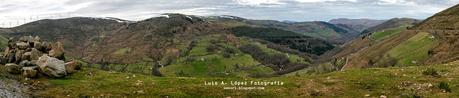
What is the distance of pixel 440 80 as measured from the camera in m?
45.3

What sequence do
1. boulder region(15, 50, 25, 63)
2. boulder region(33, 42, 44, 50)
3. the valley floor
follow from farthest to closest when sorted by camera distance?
boulder region(33, 42, 44, 50)
boulder region(15, 50, 25, 63)
the valley floor

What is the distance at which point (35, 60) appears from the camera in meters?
52.1

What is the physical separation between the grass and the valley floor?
114m

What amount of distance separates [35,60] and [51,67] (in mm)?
4908

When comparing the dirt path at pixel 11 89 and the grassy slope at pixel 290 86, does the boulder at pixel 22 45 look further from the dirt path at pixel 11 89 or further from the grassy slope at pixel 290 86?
the dirt path at pixel 11 89

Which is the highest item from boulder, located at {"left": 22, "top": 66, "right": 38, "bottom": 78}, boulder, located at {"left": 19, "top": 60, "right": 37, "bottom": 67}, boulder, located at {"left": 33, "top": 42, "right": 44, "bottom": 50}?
boulder, located at {"left": 33, "top": 42, "right": 44, "bottom": 50}

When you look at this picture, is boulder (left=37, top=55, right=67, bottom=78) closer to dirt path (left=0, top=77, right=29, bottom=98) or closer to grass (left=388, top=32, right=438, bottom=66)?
dirt path (left=0, top=77, right=29, bottom=98)

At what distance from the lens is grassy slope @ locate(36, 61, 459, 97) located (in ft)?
135

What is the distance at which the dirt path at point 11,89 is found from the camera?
126 feet

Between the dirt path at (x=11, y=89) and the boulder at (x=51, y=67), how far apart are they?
12.3 feet

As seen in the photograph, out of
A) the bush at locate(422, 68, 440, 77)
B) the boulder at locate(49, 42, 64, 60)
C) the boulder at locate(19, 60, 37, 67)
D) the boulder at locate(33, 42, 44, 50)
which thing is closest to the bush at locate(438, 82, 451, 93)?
the bush at locate(422, 68, 440, 77)

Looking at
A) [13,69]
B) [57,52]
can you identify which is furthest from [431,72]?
[57,52]

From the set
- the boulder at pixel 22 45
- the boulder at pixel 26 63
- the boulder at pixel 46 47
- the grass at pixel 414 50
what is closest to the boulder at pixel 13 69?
the boulder at pixel 26 63

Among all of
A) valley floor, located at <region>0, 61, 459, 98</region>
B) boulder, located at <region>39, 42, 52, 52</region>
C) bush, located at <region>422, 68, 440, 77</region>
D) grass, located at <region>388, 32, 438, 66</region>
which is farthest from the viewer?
grass, located at <region>388, 32, 438, 66</region>
